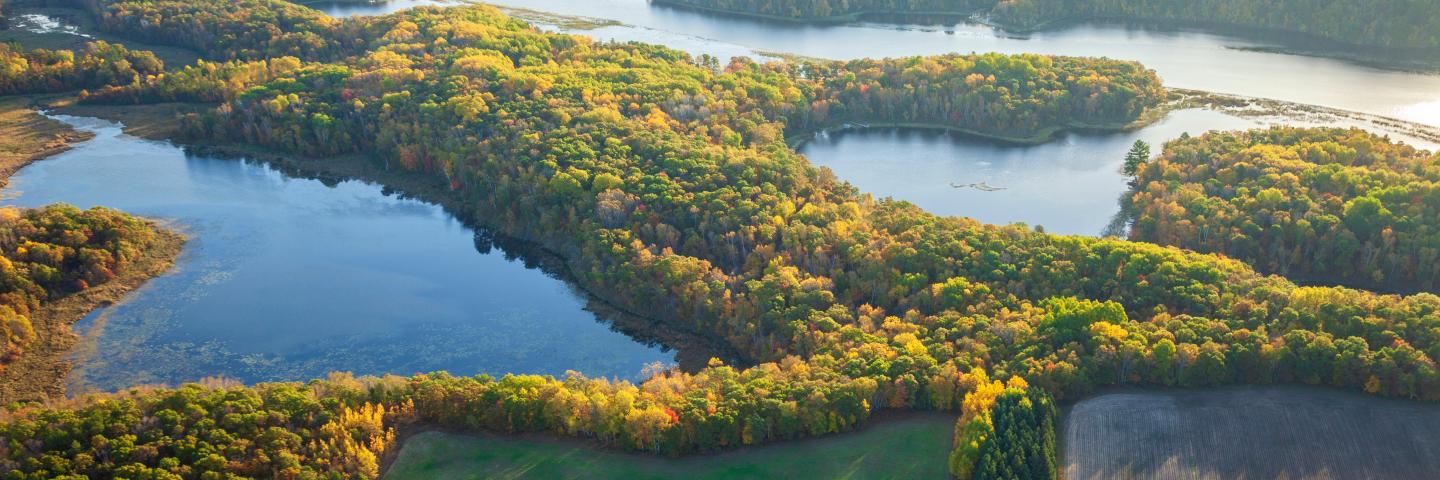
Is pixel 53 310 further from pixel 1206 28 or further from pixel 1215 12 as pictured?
pixel 1215 12

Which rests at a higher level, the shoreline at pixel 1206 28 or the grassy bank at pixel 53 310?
the shoreline at pixel 1206 28

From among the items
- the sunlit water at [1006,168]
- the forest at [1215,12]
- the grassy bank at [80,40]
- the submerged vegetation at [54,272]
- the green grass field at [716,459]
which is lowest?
the green grass field at [716,459]

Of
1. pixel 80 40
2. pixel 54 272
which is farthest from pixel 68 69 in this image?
pixel 54 272

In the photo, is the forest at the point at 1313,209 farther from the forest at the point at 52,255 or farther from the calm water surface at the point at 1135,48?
the forest at the point at 52,255

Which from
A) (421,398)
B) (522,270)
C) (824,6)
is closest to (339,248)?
(522,270)

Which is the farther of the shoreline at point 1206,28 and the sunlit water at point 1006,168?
the shoreline at point 1206,28

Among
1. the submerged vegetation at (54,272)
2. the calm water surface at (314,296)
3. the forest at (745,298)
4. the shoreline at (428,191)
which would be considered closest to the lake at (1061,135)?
the forest at (745,298)
